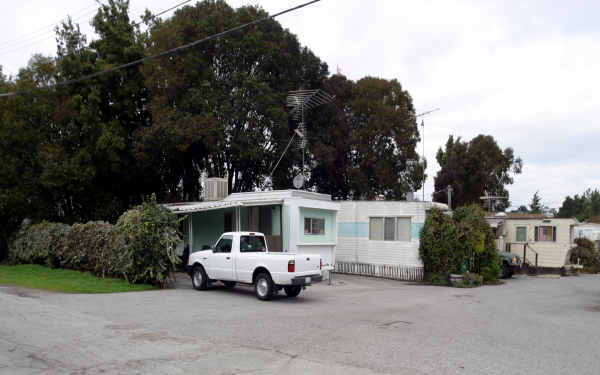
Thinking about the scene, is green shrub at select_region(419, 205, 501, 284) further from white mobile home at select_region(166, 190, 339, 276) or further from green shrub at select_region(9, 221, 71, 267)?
green shrub at select_region(9, 221, 71, 267)

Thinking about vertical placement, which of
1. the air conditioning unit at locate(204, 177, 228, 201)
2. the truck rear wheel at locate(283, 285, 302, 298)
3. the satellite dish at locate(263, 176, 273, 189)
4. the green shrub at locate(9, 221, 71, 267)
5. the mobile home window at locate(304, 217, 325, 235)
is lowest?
the truck rear wheel at locate(283, 285, 302, 298)

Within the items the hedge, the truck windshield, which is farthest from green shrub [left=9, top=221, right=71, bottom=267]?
the truck windshield

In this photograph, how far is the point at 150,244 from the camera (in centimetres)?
1567

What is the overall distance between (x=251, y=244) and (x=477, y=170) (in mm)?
39414

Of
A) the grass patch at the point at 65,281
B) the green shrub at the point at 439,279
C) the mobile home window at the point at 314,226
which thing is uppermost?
the mobile home window at the point at 314,226

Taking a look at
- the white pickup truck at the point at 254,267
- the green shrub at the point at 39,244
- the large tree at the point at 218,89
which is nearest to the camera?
the white pickup truck at the point at 254,267

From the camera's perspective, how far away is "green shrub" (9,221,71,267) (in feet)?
67.7

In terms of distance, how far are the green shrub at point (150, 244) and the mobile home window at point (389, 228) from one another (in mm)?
10560

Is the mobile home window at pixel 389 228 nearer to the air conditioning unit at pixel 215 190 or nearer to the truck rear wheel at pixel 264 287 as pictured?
the air conditioning unit at pixel 215 190

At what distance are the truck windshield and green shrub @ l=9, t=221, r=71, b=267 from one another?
983 centimetres

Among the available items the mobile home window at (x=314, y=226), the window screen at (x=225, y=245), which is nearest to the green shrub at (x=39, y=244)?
the window screen at (x=225, y=245)

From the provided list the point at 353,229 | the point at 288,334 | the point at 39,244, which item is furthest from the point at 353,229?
the point at 288,334

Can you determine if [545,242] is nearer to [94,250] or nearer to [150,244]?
[150,244]

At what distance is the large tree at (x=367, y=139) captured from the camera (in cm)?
3341
